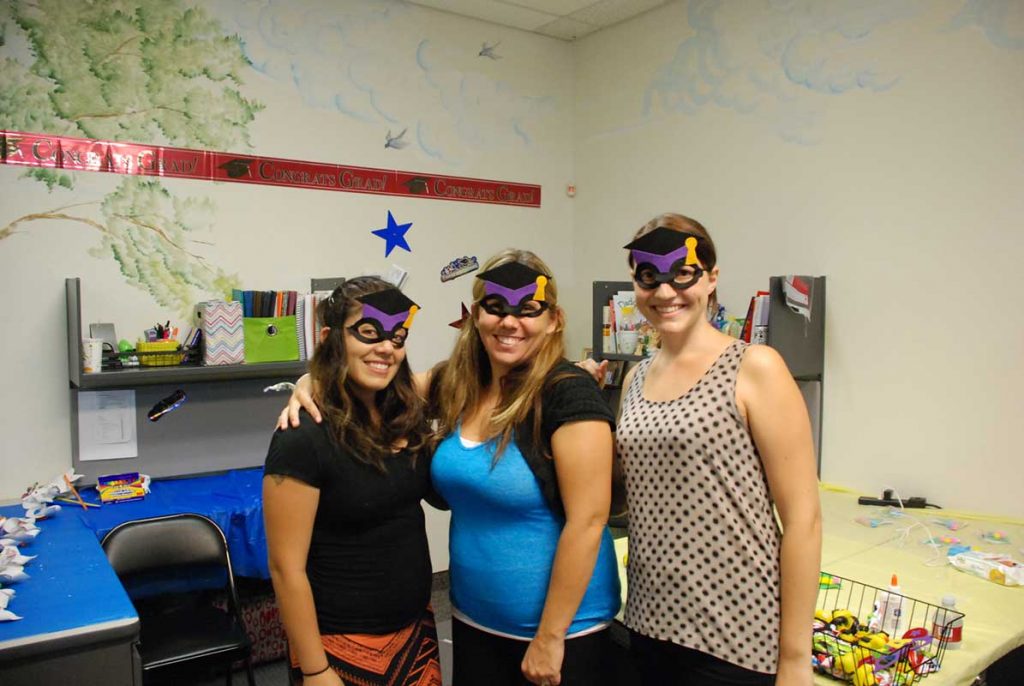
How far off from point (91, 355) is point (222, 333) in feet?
1.64

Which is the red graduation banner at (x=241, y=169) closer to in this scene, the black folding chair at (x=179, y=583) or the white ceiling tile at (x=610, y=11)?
the white ceiling tile at (x=610, y=11)

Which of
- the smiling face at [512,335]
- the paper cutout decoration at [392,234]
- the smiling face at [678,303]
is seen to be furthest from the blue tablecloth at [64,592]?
the paper cutout decoration at [392,234]

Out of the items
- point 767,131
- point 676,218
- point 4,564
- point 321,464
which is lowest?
point 4,564

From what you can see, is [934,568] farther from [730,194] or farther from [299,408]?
[730,194]

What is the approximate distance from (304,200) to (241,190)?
0.99ft

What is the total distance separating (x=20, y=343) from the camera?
309cm

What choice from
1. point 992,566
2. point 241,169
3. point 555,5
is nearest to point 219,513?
point 241,169

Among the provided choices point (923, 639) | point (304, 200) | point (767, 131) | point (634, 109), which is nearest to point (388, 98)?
point (304, 200)

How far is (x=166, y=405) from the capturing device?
3285 millimetres

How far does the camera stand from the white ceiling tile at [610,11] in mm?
3912

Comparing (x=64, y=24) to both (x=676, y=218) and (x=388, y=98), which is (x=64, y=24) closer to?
(x=388, y=98)

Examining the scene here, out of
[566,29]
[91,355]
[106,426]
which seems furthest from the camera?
[566,29]

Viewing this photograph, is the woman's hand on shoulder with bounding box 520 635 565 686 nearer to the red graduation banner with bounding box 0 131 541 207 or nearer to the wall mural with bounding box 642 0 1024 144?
the wall mural with bounding box 642 0 1024 144

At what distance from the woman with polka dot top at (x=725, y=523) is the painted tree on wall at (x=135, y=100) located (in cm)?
264
